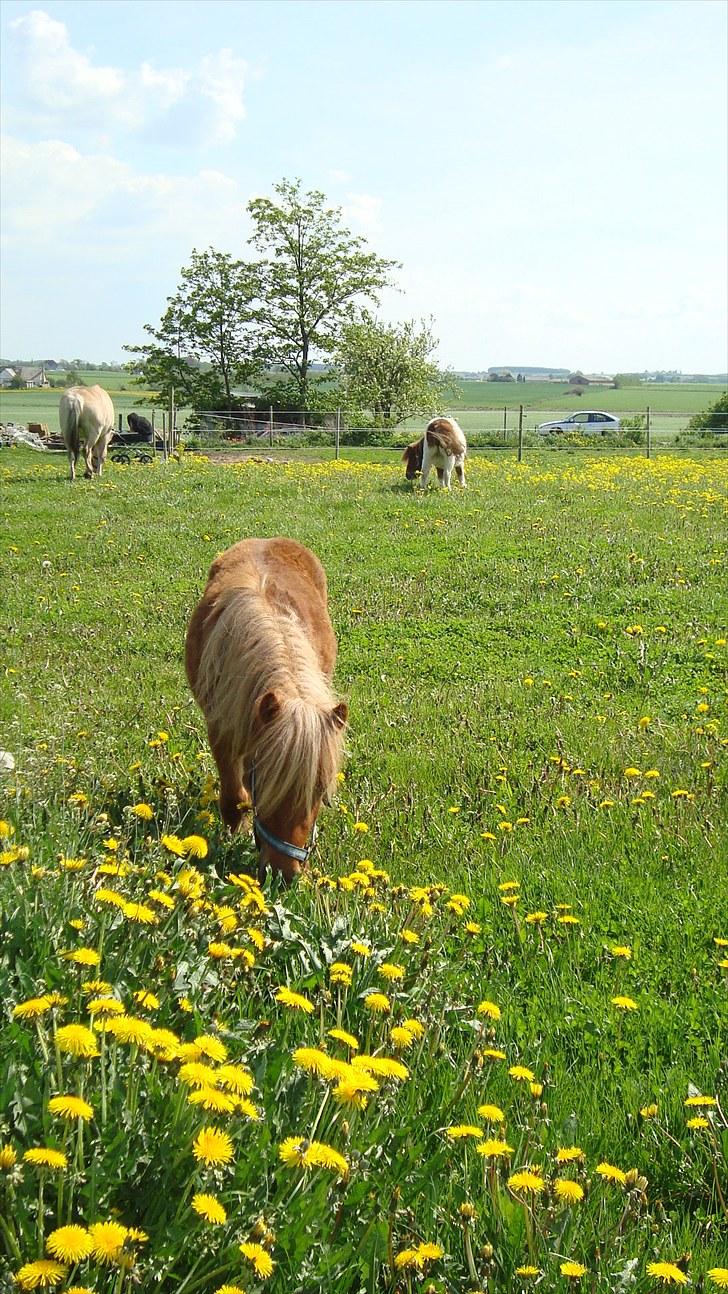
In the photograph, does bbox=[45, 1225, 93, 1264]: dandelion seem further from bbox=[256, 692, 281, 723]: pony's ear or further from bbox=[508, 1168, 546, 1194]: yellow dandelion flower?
bbox=[256, 692, 281, 723]: pony's ear

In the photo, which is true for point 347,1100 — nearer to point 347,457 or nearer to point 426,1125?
point 426,1125

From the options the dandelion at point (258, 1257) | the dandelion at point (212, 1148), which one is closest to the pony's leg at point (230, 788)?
the dandelion at point (212, 1148)

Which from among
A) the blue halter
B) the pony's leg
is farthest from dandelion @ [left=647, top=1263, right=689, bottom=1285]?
the pony's leg

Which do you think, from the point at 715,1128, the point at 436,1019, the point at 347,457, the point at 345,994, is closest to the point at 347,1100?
the point at 345,994

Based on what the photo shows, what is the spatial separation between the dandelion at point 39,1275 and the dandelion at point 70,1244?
17 millimetres

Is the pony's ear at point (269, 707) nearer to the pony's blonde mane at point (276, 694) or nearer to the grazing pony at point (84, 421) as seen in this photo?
the pony's blonde mane at point (276, 694)

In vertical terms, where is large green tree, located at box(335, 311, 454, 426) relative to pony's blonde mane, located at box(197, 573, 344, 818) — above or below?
above

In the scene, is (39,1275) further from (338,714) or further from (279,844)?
(338,714)

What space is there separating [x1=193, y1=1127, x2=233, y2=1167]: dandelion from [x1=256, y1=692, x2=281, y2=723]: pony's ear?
7.69 ft

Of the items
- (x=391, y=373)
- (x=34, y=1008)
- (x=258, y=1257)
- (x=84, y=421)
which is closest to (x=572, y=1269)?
(x=258, y=1257)

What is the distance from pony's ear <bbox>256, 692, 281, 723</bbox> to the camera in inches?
159

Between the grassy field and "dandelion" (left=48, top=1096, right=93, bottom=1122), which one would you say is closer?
"dandelion" (left=48, top=1096, right=93, bottom=1122)

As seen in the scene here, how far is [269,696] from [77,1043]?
2.27m

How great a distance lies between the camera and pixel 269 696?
4.03 meters
